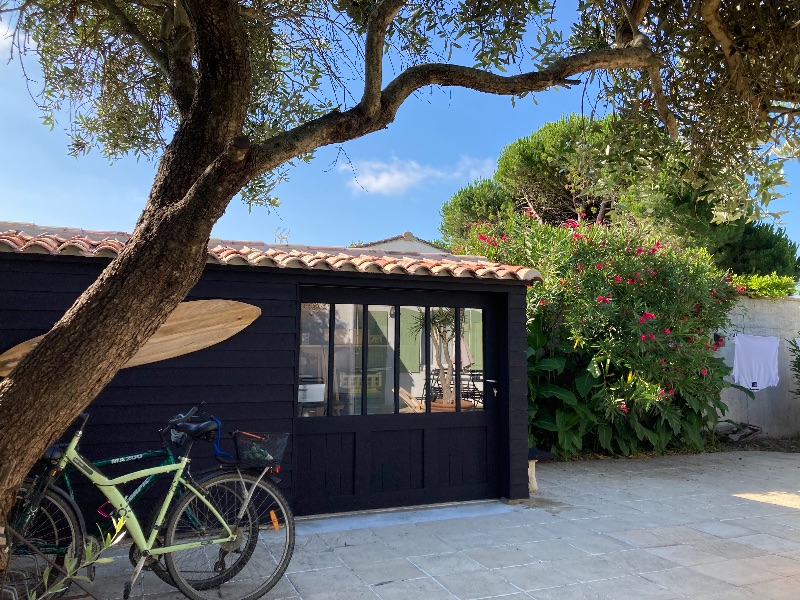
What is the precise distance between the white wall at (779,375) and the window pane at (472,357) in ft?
20.8

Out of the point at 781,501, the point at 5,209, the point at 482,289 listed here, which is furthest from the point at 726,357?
the point at 5,209

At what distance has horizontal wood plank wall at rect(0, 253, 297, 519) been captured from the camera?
4715 millimetres

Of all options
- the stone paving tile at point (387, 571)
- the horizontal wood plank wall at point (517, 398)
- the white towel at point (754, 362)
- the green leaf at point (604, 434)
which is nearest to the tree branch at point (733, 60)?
the horizontal wood plank wall at point (517, 398)

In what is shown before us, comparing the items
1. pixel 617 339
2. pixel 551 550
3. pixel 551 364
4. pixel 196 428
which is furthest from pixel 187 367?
pixel 617 339

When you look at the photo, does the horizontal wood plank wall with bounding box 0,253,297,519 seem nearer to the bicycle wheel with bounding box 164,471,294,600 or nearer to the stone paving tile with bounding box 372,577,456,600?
the bicycle wheel with bounding box 164,471,294,600

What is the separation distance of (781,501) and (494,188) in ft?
50.2

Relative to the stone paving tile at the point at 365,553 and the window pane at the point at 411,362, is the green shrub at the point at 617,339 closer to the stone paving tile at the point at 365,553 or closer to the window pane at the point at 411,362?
the window pane at the point at 411,362

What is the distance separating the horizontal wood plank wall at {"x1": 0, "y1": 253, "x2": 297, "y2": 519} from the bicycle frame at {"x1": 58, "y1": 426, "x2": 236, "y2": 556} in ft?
3.05

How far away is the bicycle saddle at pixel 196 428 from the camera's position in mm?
3697

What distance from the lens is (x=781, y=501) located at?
6562 millimetres

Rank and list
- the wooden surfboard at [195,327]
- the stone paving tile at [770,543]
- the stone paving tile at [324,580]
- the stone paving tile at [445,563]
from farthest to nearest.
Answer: the wooden surfboard at [195,327] < the stone paving tile at [770,543] < the stone paving tile at [445,563] < the stone paving tile at [324,580]

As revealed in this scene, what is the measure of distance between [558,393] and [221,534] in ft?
18.3

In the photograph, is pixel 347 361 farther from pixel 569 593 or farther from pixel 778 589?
pixel 778 589

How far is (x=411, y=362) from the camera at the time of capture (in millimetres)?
6016
